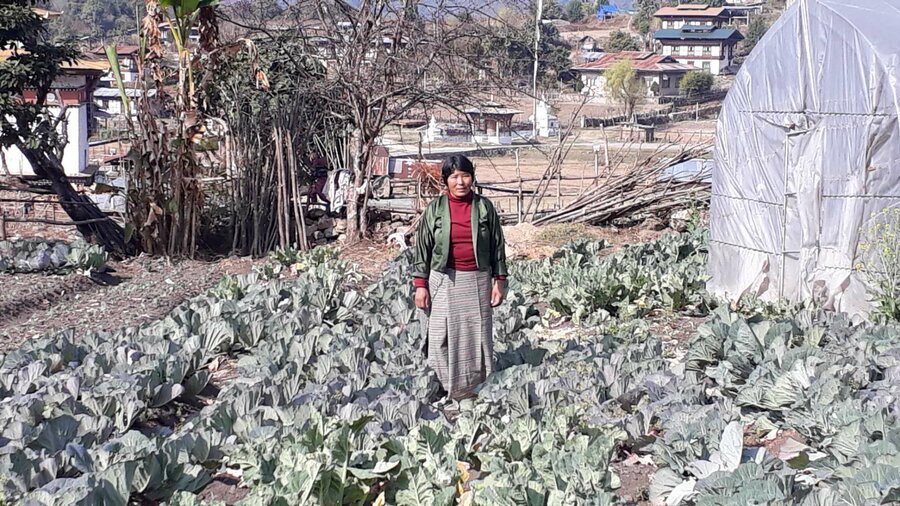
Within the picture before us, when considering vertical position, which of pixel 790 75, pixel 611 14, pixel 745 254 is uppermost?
pixel 611 14

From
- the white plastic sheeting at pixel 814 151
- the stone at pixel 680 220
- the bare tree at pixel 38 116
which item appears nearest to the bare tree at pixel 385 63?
the stone at pixel 680 220

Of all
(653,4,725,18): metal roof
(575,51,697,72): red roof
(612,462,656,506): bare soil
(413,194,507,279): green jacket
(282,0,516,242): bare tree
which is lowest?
(612,462,656,506): bare soil

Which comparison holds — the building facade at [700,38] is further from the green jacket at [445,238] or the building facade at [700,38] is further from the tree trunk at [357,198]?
the green jacket at [445,238]

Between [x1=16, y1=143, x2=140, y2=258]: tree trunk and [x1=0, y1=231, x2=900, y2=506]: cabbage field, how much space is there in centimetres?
585

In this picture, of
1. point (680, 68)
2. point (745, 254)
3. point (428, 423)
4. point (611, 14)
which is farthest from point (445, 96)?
point (611, 14)

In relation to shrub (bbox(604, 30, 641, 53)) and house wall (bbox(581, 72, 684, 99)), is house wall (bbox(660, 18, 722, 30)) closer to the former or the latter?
shrub (bbox(604, 30, 641, 53))

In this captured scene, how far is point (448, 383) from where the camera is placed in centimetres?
577

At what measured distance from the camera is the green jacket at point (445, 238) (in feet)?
18.3

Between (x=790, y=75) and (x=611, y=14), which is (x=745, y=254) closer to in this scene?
(x=790, y=75)

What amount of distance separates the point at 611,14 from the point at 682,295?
331ft

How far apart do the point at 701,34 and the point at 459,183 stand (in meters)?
73.7

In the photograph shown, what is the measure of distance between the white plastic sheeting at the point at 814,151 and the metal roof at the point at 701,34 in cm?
6780

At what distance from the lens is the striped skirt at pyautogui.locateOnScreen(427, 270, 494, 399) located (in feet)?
18.6

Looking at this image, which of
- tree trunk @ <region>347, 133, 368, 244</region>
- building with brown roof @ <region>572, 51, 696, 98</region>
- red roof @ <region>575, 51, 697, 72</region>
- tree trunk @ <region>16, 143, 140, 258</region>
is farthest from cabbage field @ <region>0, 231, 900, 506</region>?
red roof @ <region>575, 51, 697, 72</region>
